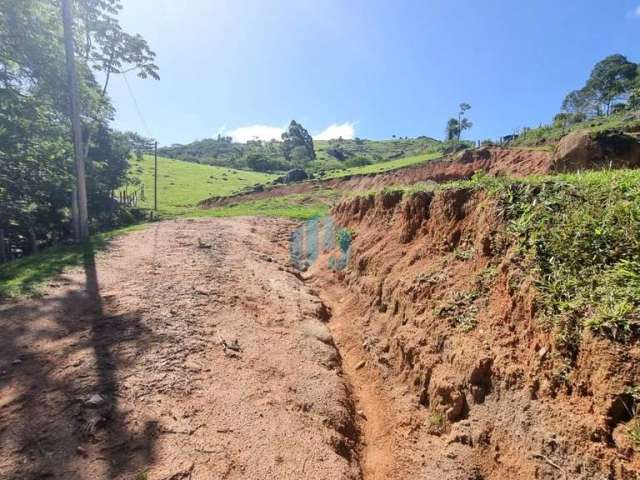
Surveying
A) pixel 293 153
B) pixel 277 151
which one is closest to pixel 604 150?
pixel 293 153

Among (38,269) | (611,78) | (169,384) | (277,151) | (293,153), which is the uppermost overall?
(611,78)

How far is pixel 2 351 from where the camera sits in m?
5.50

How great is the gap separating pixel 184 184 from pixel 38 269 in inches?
1543

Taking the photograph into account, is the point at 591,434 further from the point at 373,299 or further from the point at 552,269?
the point at 373,299

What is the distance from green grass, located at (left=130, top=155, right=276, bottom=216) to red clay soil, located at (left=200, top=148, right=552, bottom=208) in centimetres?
396

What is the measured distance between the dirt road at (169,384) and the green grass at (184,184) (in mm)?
25094

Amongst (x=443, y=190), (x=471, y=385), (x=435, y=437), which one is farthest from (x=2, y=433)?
(x=443, y=190)

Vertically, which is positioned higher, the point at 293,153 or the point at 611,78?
the point at 611,78

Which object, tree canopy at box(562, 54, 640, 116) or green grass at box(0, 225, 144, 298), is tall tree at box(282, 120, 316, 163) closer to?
tree canopy at box(562, 54, 640, 116)

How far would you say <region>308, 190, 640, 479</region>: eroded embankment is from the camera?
296 centimetres

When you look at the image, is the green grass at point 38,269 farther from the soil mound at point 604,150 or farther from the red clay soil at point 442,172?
the red clay soil at point 442,172

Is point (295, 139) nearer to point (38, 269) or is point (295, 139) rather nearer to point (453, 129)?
point (453, 129)

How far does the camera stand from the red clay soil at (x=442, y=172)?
19844 mm

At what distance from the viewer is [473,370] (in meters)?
4.27
